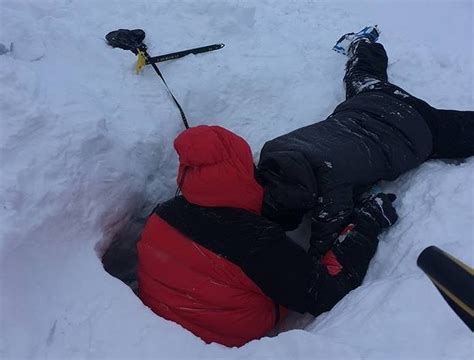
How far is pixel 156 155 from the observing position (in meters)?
3.19

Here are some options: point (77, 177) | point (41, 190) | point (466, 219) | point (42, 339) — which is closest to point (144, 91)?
point (77, 177)

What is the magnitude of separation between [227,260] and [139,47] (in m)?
1.80

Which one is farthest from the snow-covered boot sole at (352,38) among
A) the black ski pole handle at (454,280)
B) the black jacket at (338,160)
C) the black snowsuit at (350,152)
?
the black ski pole handle at (454,280)

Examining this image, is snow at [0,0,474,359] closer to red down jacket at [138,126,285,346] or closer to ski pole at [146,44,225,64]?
ski pole at [146,44,225,64]

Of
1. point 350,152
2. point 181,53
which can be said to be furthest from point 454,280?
point 181,53

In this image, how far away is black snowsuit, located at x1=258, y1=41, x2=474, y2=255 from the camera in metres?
2.66

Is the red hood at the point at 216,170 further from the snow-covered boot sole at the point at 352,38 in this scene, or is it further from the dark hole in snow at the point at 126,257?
the snow-covered boot sole at the point at 352,38

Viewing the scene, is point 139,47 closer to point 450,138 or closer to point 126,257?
point 126,257

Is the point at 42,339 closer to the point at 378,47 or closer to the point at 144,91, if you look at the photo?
the point at 144,91

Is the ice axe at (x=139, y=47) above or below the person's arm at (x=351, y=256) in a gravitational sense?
above

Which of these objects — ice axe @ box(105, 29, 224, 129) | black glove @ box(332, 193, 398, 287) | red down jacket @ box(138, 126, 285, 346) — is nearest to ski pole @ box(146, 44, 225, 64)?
ice axe @ box(105, 29, 224, 129)

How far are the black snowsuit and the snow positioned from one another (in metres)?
0.17

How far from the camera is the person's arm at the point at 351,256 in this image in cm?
242

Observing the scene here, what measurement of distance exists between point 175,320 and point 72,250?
583 mm
